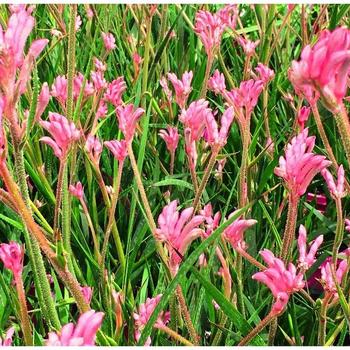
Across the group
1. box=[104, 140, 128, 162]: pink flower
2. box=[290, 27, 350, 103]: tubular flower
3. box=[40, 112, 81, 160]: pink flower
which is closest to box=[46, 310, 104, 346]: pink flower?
box=[290, 27, 350, 103]: tubular flower

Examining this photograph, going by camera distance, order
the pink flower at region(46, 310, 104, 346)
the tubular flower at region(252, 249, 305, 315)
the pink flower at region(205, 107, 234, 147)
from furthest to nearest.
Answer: the pink flower at region(205, 107, 234, 147), the tubular flower at region(252, 249, 305, 315), the pink flower at region(46, 310, 104, 346)

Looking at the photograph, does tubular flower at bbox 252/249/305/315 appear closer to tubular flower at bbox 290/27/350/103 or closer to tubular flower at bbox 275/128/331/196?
tubular flower at bbox 275/128/331/196

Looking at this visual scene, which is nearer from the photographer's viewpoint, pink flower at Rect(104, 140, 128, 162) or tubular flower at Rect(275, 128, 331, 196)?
tubular flower at Rect(275, 128, 331, 196)

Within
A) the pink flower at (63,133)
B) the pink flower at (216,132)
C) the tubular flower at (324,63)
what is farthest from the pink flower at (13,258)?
the tubular flower at (324,63)

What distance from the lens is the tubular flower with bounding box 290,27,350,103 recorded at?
399 millimetres

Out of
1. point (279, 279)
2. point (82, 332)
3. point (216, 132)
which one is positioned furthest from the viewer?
point (216, 132)

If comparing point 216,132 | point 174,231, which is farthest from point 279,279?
point 216,132

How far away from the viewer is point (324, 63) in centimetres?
40

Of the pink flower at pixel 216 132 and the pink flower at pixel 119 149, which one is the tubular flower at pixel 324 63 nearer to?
the pink flower at pixel 216 132

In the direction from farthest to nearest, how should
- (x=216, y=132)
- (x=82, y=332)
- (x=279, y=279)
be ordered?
(x=216, y=132) → (x=279, y=279) → (x=82, y=332)

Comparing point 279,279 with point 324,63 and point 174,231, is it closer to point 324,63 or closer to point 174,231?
point 174,231

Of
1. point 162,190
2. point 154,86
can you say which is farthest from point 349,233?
point 154,86

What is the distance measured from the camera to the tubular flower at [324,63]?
0.40m

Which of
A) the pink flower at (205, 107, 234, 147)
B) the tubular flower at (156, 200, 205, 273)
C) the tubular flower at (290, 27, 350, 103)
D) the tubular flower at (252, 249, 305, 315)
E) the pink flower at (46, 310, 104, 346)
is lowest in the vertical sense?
the tubular flower at (252, 249, 305, 315)
